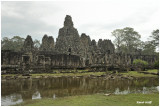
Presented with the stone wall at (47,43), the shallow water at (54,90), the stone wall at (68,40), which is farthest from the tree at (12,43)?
the shallow water at (54,90)

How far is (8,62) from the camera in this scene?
22125 mm

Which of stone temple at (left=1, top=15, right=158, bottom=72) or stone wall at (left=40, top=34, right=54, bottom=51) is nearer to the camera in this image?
stone temple at (left=1, top=15, right=158, bottom=72)

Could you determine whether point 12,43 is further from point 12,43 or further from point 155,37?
point 155,37

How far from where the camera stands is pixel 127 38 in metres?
50.6

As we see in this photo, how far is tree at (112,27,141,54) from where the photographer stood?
50.7 meters

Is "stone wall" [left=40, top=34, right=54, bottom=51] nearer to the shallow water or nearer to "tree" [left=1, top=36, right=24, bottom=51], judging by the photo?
"tree" [left=1, top=36, right=24, bottom=51]

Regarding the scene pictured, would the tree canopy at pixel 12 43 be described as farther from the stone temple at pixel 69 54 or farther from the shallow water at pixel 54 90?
the shallow water at pixel 54 90

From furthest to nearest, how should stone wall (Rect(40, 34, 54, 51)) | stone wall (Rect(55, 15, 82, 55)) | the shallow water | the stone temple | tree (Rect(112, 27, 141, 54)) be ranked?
tree (Rect(112, 27, 141, 54)) < stone wall (Rect(40, 34, 54, 51)) < stone wall (Rect(55, 15, 82, 55)) < the stone temple < the shallow water

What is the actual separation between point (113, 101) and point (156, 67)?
24628 mm

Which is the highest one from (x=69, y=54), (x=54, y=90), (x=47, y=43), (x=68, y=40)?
(x=68, y=40)

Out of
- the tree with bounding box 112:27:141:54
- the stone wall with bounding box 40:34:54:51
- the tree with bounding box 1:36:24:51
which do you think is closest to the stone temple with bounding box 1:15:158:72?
the stone wall with bounding box 40:34:54:51

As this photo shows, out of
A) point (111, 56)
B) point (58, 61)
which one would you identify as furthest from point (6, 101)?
point (111, 56)

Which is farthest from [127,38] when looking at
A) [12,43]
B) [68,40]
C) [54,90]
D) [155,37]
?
[54,90]

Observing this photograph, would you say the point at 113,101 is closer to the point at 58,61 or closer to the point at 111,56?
the point at 58,61
